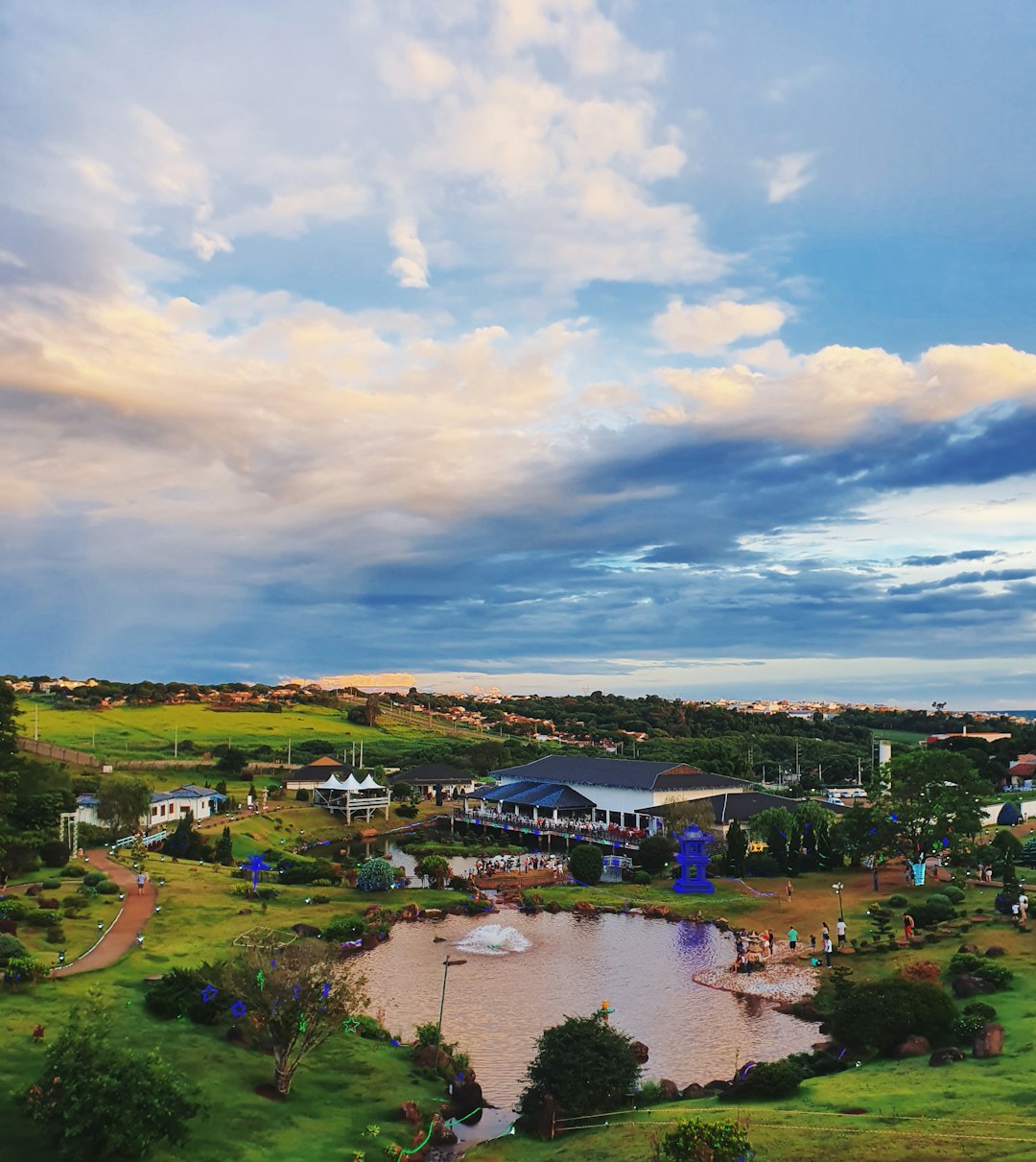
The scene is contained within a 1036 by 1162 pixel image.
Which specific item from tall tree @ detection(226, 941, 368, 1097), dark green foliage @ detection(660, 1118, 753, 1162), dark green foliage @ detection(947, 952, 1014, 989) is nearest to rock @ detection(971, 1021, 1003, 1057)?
dark green foliage @ detection(947, 952, 1014, 989)

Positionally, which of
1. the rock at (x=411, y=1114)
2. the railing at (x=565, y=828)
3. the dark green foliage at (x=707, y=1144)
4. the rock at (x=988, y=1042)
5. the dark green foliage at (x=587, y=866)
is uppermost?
the dark green foliage at (x=707, y=1144)

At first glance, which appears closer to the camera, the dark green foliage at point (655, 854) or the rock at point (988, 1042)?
the rock at point (988, 1042)

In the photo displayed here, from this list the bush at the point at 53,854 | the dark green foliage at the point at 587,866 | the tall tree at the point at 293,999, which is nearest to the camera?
the tall tree at the point at 293,999

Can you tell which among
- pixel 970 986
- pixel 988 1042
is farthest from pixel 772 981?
pixel 988 1042

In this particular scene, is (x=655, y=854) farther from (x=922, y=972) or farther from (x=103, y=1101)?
(x=103, y=1101)

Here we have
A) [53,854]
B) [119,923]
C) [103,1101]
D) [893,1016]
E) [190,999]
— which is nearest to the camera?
[103,1101]

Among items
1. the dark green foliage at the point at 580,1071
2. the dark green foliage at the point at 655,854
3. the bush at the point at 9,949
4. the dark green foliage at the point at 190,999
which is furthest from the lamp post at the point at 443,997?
the dark green foliage at the point at 655,854

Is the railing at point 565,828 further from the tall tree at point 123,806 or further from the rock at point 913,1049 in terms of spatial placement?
the rock at point 913,1049

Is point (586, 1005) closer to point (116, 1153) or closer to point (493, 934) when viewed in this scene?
point (493, 934)
